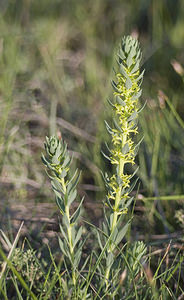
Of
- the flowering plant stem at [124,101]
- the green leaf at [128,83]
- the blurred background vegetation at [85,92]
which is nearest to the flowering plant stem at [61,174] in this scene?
the flowering plant stem at [124,101]

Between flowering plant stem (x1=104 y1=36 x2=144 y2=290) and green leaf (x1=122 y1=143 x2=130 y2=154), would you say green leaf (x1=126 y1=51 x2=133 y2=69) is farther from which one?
green leaf (x1=122 y1=143 x2=130 y2=154)

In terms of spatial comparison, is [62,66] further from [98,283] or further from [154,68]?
[98,283]

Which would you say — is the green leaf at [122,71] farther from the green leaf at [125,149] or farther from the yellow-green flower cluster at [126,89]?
the green leaf at [125,149]

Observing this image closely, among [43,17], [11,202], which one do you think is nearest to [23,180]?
[11,202]

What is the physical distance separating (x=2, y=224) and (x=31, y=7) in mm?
2678

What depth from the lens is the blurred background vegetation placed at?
199cm

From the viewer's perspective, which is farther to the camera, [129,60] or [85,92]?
[85,92]

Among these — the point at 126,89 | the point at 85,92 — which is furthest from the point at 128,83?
the point at 85,92

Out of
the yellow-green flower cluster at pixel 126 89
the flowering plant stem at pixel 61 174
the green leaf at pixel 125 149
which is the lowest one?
the flowering plant stem at pixel 61 174

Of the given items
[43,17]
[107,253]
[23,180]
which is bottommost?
[107,253]

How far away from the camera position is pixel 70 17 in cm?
362

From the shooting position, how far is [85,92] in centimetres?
287

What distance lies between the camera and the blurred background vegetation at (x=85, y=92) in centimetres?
199

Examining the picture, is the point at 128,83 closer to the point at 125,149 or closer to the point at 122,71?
the point at 122,71
